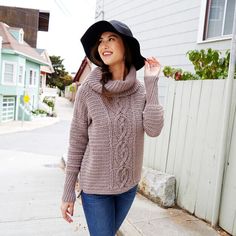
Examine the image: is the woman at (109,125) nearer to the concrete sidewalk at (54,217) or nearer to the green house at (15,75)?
the concrete sidewalk at (54,217)

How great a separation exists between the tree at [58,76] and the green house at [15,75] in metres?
25.4

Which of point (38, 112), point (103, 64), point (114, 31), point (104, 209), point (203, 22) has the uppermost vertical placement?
point (203, 22)

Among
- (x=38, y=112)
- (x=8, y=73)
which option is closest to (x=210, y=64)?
(x=8, y=73)

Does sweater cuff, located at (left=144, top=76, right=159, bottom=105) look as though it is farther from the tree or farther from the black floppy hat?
the tree

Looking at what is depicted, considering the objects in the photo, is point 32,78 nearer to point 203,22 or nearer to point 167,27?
point 167,27

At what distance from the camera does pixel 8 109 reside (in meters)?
18.8

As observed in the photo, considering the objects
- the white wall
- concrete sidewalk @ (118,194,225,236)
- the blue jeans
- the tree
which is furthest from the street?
the tree

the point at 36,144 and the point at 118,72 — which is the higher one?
the point at 118,72

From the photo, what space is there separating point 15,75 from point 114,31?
58.3ft

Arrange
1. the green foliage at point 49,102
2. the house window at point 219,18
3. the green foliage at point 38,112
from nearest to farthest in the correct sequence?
the house window at point 219,18, the green foliage at point 38,112, the green foliage at point 49,102

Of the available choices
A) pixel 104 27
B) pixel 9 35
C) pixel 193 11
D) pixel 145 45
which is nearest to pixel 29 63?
pixel 9 35

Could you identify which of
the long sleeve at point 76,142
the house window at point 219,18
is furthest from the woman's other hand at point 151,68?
the house window at point 219,18

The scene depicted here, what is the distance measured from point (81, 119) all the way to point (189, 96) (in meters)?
2.12

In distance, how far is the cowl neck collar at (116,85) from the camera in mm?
1649
